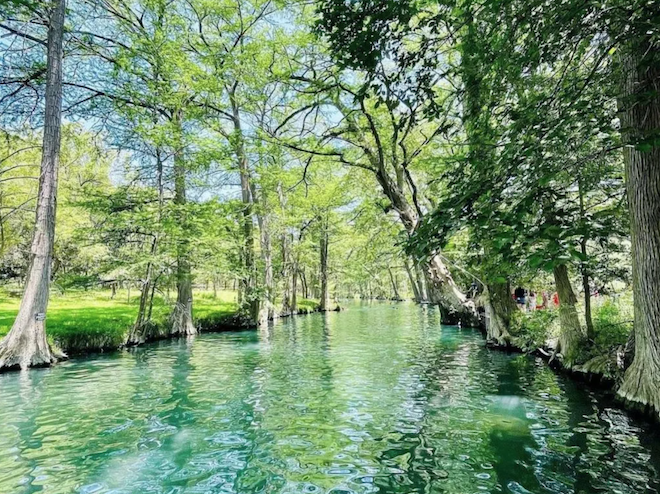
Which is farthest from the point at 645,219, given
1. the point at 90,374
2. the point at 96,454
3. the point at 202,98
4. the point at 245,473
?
the point at 202,98

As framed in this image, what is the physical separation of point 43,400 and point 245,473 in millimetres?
5402

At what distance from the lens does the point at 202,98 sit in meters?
19.5

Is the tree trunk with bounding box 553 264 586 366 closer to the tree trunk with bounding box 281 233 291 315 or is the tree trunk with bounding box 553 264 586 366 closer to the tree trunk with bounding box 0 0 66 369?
the tree trunk with bounding box 0 0 66 369

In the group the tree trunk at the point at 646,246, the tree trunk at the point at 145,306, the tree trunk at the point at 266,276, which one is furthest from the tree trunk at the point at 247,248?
the tree trunk at the point at 646,246

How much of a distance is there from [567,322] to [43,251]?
13875 mm

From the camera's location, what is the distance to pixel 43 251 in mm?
11211

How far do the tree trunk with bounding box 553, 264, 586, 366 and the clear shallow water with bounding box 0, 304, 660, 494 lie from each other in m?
0.77

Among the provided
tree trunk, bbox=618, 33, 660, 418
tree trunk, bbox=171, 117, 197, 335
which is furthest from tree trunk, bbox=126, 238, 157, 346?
tree trunk, bbox=618, 33, 660, 418

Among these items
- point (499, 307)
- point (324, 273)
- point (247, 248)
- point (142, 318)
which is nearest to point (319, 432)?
point (499, 307)

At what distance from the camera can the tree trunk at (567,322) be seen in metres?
8.72

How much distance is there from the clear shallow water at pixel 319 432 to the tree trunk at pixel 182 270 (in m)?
5.84

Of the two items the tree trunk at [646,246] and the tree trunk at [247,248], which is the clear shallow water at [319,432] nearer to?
the tree trunk at [646,246]

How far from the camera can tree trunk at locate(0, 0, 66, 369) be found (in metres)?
10.2

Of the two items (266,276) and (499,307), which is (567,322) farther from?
(266,276)
